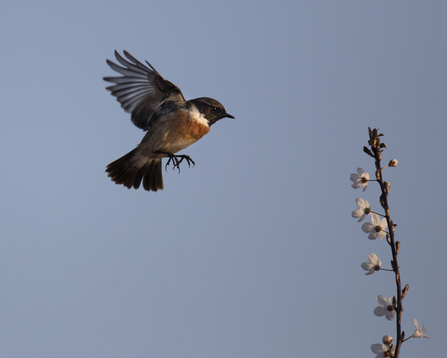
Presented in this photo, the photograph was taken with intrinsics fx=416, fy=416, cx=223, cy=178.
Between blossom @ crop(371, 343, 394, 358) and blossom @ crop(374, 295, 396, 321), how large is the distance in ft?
0.42

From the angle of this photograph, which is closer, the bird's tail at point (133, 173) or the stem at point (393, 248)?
the stem at point (393, 248)

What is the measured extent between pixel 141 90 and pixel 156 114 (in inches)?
9.7

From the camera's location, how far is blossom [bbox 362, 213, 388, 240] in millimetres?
1933

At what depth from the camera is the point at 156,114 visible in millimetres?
3613

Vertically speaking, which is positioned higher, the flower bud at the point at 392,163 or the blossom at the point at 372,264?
the flower bud at the point at 392,163

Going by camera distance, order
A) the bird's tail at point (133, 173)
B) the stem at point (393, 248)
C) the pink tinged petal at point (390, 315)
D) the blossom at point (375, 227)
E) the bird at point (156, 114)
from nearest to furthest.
Result: the stem at point (393, 248)
the pink tinged petal at point (390, 315)
the blossom at point (375, 227)
the bird at point (156, 114)
the bird's tail at point (133, 173)

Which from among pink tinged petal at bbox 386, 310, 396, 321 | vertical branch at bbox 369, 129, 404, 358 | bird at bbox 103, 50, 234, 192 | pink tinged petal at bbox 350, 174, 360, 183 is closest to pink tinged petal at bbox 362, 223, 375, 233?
vertical branch at bbox 369, 129, 404, 358

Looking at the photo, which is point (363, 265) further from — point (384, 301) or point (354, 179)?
point (354, 179)

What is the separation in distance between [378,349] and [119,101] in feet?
9.37

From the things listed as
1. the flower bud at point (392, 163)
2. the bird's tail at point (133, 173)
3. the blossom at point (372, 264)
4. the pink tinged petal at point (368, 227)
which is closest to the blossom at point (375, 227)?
the pink tinged petal at point (368, 227)

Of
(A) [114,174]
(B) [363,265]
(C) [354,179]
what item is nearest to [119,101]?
(A) [114,174]

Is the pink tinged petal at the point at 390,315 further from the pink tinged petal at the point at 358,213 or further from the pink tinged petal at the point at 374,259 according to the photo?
the pink tinged petal at the point at 358,213

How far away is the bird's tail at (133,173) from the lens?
3.81 meters

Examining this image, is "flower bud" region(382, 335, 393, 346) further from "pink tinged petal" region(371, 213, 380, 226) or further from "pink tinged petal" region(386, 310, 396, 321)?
"pink tinged petal" region(371, 213, 380, 226)
